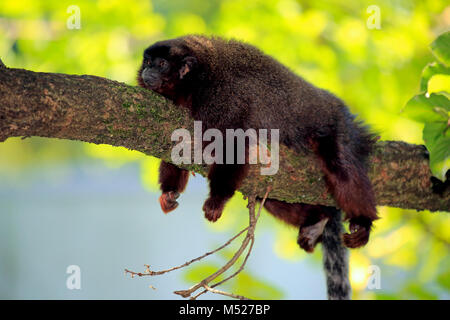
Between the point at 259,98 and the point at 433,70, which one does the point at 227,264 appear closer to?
the point at 259,98

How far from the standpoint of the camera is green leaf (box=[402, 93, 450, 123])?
2.76 m

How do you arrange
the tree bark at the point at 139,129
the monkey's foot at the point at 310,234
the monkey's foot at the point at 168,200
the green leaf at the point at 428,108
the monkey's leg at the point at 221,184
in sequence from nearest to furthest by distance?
the tree bark at the point at 139,129 < the green leaf at the point at 428,108 < the monkey's leg at the point at 221,184 < the monkey's foot at the point at 168,200 < the monkey's foot at the point at 310,234

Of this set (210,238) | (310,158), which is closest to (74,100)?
(310,158)

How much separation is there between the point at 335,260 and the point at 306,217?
0.42 metres

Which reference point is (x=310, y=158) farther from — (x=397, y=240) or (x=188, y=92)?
(x=397, y=240)

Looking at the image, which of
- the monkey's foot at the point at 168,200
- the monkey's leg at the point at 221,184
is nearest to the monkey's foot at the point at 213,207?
the monkey's leg at the point at 221,184

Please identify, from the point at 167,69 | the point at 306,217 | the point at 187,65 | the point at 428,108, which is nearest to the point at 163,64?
the point at 167,69

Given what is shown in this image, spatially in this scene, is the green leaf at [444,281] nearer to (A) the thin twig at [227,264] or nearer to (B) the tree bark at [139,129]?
(B) the tree bark at [139,129]

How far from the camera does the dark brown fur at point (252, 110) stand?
3268 mm

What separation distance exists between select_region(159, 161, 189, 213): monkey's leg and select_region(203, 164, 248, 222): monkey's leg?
18.7 inches

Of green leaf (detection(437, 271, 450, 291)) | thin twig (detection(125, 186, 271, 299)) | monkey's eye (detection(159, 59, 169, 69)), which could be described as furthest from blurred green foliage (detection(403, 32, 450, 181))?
monkey's eye (detection(159, 59, 169, 69))

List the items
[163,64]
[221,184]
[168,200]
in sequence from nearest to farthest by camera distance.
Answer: [221,184], [163,64], [168,200]

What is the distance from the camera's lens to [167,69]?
11.1 ft

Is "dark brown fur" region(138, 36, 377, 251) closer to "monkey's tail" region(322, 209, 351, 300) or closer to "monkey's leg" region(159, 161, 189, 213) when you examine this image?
"monkey's leg" region(159, 161, 189, 213)
